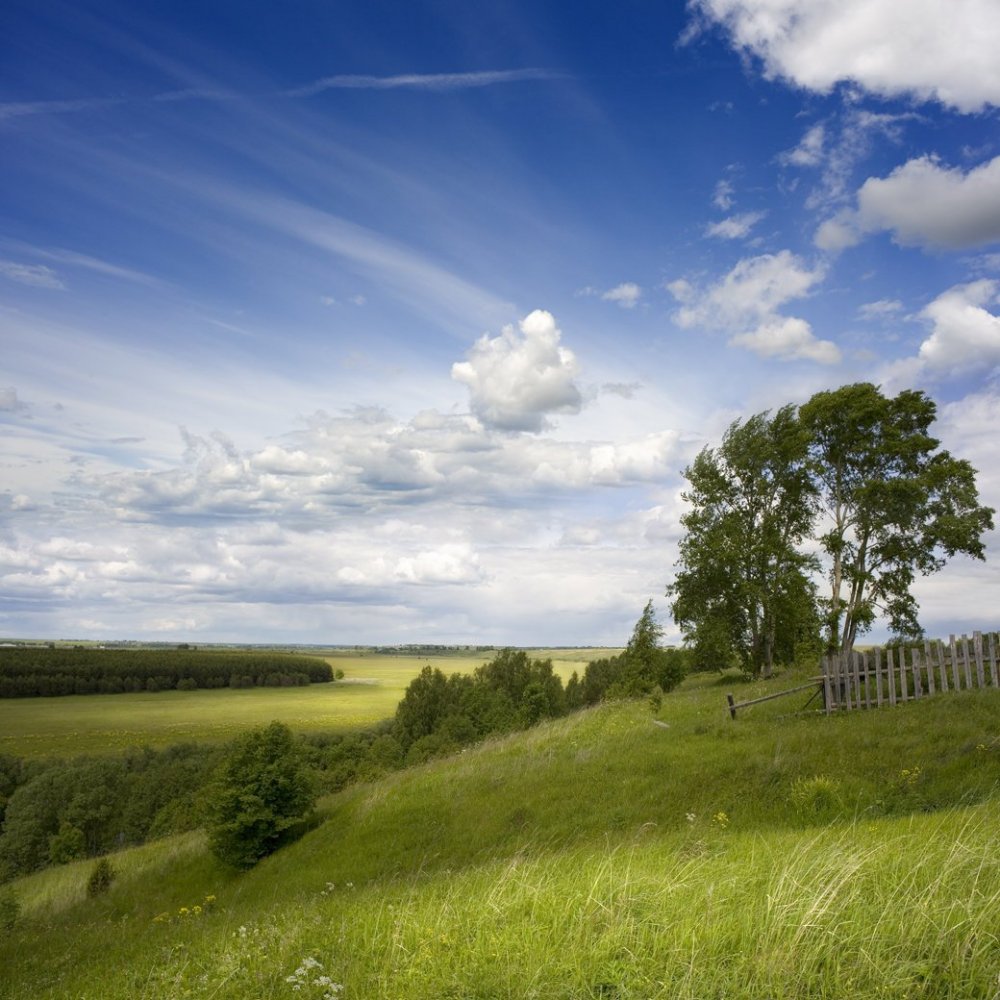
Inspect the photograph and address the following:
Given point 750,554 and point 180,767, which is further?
point 180,767

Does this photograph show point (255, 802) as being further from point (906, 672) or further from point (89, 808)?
point (89, 808)

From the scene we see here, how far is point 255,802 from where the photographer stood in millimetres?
19828

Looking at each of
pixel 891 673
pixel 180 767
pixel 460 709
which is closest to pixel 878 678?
pixel 891 673

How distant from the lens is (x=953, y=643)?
57.7 feet

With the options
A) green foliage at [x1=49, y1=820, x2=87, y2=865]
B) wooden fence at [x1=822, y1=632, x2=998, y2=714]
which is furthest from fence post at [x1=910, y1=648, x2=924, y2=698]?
green foliage at [x1=49, y1=820, x2=87, y2=865]

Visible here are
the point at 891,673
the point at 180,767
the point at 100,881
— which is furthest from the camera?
the point at 180,767

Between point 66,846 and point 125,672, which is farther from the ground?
point 125,672

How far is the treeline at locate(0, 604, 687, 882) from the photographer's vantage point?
227 feet

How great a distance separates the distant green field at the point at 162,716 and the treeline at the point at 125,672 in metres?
2.73

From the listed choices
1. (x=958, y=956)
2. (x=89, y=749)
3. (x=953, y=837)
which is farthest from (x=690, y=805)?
(x=89, y=749)

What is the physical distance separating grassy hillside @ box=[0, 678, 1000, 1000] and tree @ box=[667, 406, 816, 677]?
1659cm

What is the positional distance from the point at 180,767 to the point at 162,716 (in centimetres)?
4502

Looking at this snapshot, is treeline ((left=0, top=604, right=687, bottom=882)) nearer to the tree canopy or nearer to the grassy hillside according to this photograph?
the tree canopy

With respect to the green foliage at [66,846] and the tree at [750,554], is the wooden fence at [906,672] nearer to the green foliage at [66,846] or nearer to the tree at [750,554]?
the tree at [750,554]
